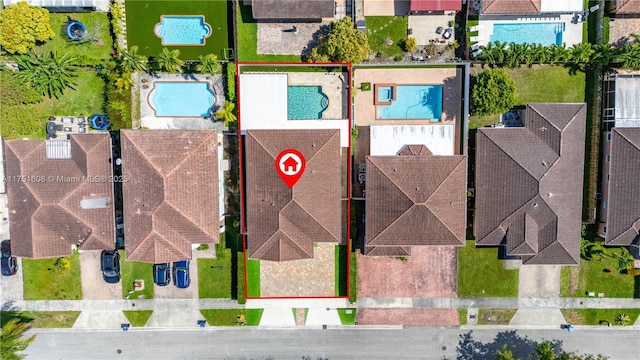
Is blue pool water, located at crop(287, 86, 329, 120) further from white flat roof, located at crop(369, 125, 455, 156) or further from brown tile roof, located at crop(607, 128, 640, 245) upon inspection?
brown tile roof, located at crop(607, 128, 640, 245)

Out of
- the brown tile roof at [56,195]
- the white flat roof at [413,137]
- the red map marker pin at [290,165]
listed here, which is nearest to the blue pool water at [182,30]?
the brown tile roof at [56,195]

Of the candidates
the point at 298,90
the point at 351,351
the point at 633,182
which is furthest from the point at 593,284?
the point at 298,90

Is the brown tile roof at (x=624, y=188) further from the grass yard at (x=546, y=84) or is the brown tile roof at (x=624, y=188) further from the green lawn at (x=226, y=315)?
the green lawn at (x=226, y=315)

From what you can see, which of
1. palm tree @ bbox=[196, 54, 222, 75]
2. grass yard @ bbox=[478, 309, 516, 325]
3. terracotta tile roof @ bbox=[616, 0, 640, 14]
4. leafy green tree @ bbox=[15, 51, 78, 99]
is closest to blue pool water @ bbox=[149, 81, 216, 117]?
palm tree @ bbox=[196, 54, 222, 75]

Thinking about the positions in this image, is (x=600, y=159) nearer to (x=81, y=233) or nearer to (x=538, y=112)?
(x=538, y=112)

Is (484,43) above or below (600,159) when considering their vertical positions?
above

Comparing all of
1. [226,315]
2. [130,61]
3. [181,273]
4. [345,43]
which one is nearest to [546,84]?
[345,43]

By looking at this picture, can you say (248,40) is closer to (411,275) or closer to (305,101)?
(305,101)
